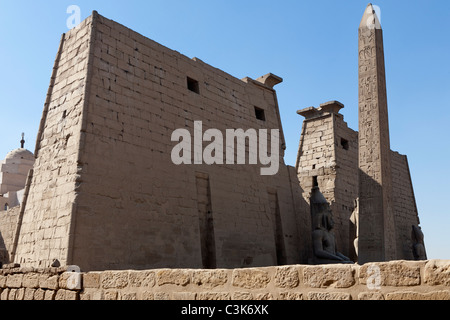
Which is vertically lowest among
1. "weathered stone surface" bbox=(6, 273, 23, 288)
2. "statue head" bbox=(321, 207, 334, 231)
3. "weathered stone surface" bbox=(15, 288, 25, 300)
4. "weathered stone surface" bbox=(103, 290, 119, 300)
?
"weathered stone surface" bbox=(103, 290, 119, 300)

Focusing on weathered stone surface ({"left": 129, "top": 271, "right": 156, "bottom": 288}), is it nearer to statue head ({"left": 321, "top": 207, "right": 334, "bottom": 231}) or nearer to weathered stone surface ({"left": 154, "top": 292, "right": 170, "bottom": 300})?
weathered stone surface ({"left": 154, "top": 292, "right": 170, "bottom": 300})

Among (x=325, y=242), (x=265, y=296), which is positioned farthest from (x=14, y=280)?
(x=325, y=242)

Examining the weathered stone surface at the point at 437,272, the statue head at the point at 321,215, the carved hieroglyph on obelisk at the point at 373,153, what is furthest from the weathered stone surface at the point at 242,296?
the statue head at the point at 321,215

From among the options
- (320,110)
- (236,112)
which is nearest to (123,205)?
(236,112)

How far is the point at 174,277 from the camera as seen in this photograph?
3.85 metres

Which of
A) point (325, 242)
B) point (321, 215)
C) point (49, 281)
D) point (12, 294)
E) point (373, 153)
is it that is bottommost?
point (12, 294)

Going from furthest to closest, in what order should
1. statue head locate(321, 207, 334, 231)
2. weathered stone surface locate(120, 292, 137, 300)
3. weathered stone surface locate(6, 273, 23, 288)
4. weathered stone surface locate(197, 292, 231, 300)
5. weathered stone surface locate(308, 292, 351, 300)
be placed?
1. statue head locate(321, 207, 334, 231)
2. weathered stone surface locate(6, 273, 23, 288)
3. weathered stone surface locate(120, 292, 137, 300)
4. weathered stone surface locate(197, 292, 231, 300)
5. weathered stone surface locate(308, 292, 351, 300)

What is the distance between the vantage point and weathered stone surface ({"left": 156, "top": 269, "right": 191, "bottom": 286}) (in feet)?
12.3

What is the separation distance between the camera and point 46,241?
7.32 meters

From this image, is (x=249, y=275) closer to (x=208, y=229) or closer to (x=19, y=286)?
(x=19, y=286)

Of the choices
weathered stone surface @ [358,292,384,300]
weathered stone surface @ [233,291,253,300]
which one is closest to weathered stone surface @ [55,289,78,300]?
weathered stone surface @ [233,291,253,300]

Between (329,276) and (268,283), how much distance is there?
484mm

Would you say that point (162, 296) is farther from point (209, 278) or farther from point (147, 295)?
point (209, 278)
